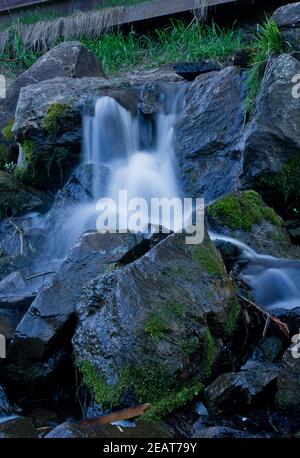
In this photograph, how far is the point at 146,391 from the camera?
10.7 feet

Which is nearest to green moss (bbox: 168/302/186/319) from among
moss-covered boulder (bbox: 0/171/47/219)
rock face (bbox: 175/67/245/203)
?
rock face (bbox: 175/67/245/203)

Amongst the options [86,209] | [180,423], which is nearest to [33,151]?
[86,209]

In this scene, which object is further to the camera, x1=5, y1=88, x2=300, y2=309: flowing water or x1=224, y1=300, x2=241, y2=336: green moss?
x1=5, y1=88, x2=300, y2=309: flowing water

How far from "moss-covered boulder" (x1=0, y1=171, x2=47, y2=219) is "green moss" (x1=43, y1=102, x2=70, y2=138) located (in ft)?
1.98

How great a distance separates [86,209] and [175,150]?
3.02ft

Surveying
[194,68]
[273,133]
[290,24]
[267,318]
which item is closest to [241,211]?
[273,133]

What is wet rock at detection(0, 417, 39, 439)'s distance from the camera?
3.03 metres

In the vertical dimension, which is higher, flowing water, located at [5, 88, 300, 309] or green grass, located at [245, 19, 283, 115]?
green grass, located at [245, 19, 283, 115]

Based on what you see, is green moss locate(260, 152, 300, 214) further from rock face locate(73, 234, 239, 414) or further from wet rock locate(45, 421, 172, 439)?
wet rock locate(45, 421, 172, 439)

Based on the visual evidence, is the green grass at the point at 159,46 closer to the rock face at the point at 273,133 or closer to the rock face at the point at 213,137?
the rock face at the point at 213,137

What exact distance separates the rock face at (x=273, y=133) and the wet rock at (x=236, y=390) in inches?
87.9

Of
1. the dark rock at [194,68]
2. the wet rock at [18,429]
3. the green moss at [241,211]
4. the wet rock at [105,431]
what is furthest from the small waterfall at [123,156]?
the wet rock at [105,431]
